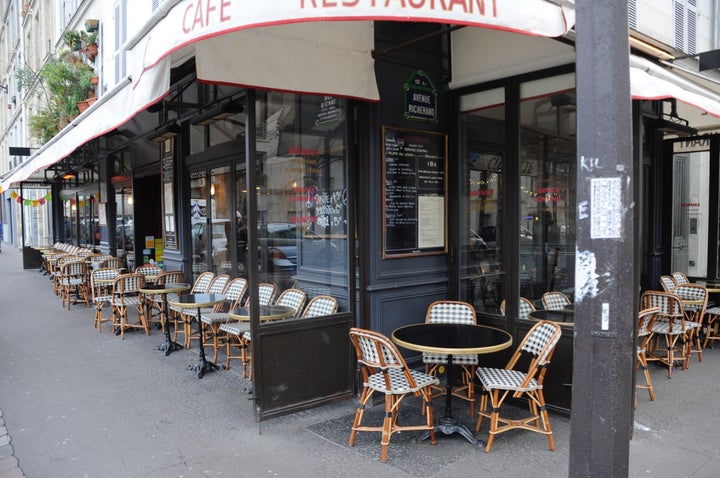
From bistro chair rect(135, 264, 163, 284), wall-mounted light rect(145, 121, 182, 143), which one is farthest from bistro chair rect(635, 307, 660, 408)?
bistro chair rect(135, 264, 163, 284)

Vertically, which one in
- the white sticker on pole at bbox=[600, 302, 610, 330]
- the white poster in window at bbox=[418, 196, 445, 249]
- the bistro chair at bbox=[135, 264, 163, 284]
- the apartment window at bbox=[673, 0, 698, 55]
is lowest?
the bistro chair at bbox=[135, 264, 163, 284]

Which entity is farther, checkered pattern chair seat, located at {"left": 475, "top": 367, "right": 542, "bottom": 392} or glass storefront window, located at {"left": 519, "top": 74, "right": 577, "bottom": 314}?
glass storefront window, located at {"left": 519, "top": 74, "right": 577, "bottom": 314}

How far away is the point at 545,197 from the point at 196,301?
4.12 metres

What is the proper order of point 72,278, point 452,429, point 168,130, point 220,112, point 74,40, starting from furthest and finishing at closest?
point 74,40
point 72,278
point 168,130
point 220,112
point 452,429

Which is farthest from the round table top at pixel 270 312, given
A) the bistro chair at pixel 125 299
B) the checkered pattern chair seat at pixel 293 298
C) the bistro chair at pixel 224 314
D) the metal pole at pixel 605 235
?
the metal pole at pixel 605 235

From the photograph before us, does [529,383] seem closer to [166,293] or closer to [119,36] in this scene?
[166,293]

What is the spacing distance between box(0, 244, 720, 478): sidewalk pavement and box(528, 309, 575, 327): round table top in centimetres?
88

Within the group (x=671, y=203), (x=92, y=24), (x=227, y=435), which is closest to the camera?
(x=227, y=435)

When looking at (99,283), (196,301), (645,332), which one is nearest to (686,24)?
(645,332)

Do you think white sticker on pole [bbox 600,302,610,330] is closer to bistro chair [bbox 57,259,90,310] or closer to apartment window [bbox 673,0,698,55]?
apartment window [bbox 673,0,698,55]

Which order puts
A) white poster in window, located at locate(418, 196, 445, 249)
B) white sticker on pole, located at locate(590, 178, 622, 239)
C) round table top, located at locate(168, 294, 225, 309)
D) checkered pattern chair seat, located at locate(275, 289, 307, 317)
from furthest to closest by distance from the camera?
round table top, located at locate(168, 294, 225, 309) < white poster in window, located at locate(418, 196, 445, 249) < checkered pattern chair seat, located at locate(275, 289, 307, 317) < white sticker on pole, located at locate(590, 178, 622, 239)

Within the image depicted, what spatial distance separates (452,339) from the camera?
166 inches

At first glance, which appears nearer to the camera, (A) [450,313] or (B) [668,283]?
(A) [450,313]

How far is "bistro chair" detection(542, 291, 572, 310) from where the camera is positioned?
5035 millimetres
